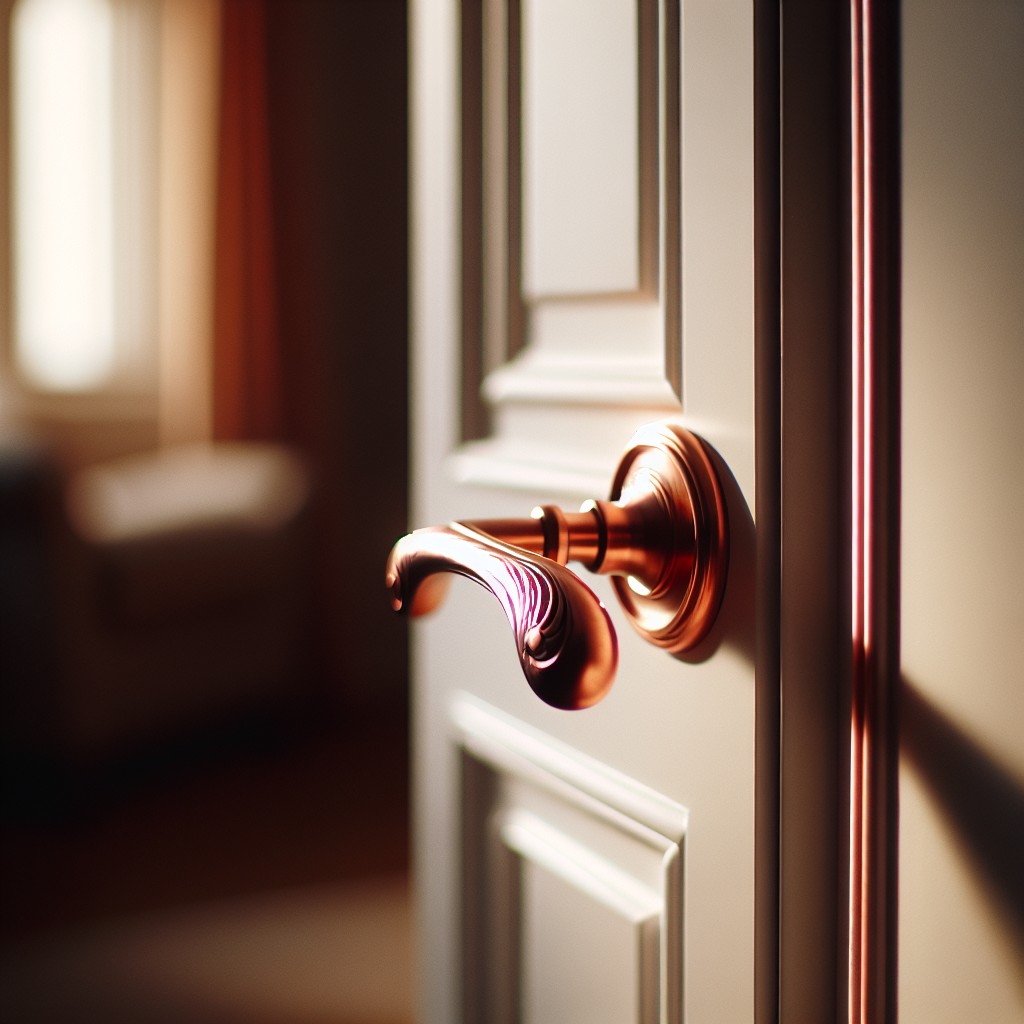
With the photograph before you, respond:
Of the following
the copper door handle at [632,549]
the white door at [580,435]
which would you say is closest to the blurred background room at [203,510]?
the white door at [580,435]

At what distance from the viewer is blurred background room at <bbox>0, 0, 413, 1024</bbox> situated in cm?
192

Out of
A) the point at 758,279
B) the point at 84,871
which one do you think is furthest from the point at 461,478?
the point at 84,871

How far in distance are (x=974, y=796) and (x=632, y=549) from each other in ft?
0.47

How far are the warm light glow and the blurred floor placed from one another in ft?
5.87

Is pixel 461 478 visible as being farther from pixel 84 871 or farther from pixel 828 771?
pixel 84 871

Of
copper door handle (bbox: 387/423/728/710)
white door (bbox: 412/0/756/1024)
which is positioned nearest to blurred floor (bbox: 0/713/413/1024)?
white door (bbox: 412/0/756/1024)

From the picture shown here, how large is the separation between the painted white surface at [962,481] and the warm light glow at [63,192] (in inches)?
153

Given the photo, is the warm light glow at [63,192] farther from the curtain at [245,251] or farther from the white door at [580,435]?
the white door at [580,435]

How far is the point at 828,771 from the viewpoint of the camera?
410 millimetres

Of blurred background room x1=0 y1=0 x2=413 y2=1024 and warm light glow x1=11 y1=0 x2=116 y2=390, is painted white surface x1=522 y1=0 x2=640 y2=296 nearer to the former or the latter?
blurred background room x1=0 y1=0 x2=413 y2=1024

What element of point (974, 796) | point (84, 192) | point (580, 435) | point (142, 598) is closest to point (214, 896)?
point (142, 598)

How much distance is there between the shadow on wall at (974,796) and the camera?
35 centimetres

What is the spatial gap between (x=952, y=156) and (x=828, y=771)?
20 cm

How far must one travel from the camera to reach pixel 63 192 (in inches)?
153
